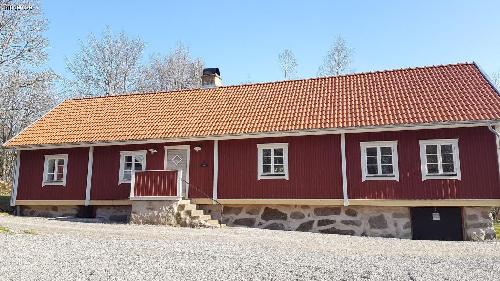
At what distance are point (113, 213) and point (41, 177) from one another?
147 inches

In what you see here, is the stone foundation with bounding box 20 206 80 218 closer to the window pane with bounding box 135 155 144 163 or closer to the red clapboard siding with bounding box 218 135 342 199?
the window pane with bounding box 135 155 144 163

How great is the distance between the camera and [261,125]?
15773 millimetres

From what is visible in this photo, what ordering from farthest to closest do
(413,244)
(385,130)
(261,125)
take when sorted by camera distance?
(261,125)
(385,130)
(413,244)

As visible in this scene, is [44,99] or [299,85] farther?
[44,99]

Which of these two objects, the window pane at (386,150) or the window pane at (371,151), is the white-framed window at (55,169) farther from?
the window pane at (386,150)

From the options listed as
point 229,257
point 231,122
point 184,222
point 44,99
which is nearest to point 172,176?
point 184,222

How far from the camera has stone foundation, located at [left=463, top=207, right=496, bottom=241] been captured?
13.3 metres

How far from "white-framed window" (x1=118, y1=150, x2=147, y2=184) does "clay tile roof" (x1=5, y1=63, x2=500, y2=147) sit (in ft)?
2.49

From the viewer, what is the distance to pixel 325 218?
14766mm

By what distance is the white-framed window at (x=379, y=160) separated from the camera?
1423 centimetres

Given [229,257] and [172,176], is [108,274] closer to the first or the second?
[229,257]

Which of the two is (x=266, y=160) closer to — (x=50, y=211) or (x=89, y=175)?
(x=89, y=175)

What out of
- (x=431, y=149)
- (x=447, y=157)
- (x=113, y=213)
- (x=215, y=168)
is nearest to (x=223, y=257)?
(x=215, y=168)

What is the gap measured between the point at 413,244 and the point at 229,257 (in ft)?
19.9
